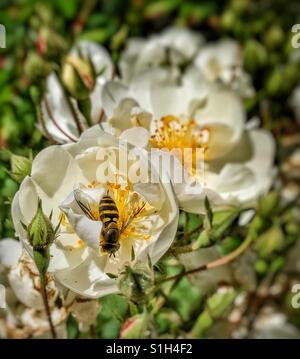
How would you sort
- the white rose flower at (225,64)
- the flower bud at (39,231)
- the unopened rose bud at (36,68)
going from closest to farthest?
the flower bud at (39,231)
the unopened rose bud at (36,68)
the white rose flower at (225,64)

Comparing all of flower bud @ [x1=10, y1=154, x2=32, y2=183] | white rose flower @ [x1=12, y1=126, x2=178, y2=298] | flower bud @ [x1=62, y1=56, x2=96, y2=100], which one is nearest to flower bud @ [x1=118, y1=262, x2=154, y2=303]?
white rose flower @ [x1=12, y1=126, x2=178, y2=298]

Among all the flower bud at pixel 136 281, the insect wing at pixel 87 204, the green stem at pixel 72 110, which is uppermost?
the green stem at pixel 72 110

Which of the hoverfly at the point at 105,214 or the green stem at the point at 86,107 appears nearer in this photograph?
the hoverfly at the point at 105,214

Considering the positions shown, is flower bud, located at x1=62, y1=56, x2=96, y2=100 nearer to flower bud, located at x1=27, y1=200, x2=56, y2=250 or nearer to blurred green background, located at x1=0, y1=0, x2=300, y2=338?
blurred green background, located at x1=0, y1=0, x2=300, y2=338

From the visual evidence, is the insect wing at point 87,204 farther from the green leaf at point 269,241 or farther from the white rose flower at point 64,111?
the green leaf at point 269,241

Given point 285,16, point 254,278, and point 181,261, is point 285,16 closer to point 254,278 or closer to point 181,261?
point 254,278

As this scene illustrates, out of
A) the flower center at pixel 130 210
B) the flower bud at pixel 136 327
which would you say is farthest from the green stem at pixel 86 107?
the flower bud at pixel 136 327

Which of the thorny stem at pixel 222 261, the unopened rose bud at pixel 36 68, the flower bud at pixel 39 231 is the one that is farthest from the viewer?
the unopened rose bud at pixel 36 68

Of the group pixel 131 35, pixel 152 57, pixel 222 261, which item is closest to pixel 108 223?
pixel 222 261
